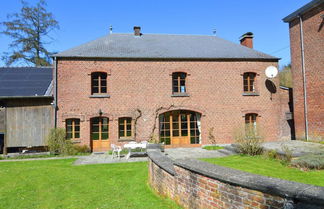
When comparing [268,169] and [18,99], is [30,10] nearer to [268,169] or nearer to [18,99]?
[18,99]

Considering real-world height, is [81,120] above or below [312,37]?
below

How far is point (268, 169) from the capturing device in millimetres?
7641

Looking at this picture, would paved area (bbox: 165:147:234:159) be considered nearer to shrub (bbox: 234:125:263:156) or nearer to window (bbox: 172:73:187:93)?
shrub (bbox: 234:125:263:156)

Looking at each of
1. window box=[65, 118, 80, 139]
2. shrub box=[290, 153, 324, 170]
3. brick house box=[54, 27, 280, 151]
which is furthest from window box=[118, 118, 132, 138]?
shrub box=[290, 153, 324, 170]

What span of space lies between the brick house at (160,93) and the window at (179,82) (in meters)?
0.06

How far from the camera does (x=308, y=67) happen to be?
13.6 metres

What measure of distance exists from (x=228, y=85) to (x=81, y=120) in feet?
29.5

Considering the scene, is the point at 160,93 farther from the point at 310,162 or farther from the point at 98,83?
the point at 310,162

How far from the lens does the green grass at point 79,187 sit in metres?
5.26

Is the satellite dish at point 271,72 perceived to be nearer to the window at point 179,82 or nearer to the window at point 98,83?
the window at point 179,82

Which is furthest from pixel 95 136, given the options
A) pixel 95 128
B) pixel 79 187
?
pixel 79 187

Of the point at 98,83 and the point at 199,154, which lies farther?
the point at 98,83

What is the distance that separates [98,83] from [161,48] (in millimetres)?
4567

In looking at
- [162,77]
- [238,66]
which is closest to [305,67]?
[238,66]
